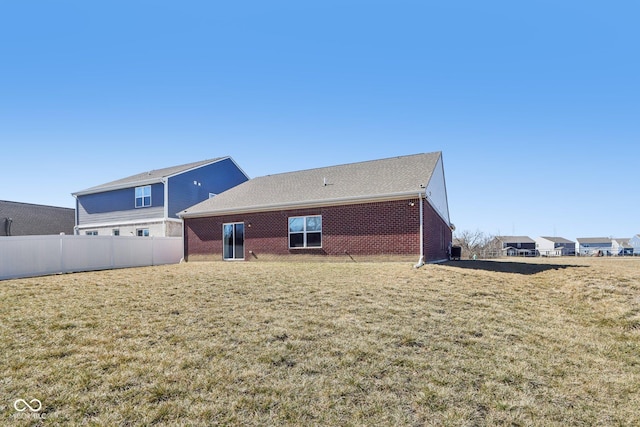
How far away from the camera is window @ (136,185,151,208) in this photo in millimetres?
22203

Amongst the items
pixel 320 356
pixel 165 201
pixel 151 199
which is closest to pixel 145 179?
pixel 151 199

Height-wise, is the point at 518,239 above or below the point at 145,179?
below

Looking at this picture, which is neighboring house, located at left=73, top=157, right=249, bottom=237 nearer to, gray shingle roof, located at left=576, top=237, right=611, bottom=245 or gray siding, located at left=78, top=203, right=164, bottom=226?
gray siding, located at left=78, top=203, right=164, bottom=226

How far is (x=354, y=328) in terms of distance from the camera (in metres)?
5.56

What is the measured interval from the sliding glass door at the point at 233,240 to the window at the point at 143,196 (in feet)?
26.2

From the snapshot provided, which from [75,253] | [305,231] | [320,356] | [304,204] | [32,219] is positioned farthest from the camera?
[32,219]

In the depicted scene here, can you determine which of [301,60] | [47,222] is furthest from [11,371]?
[47,222]

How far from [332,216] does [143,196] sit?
49.5 feet

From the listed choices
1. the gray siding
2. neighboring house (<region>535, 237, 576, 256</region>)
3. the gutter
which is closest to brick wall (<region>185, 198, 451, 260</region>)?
the gutter

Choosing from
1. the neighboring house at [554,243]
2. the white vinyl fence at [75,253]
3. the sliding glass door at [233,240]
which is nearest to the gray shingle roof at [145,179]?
the white vinyl fence at [75,253]

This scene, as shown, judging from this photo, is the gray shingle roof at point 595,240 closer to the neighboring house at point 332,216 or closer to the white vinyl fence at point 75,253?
the neighboring house at point 332,216

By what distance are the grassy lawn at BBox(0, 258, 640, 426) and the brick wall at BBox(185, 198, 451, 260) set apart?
184 inches

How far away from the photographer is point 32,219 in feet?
90.7

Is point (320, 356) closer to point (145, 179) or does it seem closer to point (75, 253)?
point (75, 253)
